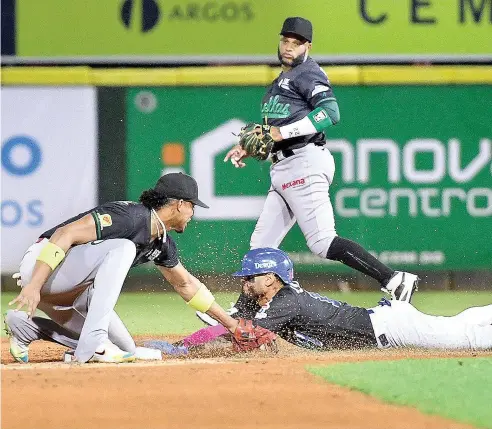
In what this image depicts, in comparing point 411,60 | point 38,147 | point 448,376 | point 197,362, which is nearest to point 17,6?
point 38,147

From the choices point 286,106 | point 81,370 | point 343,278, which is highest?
point 286,106

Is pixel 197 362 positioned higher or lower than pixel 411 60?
lower

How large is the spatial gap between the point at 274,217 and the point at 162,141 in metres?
3.62

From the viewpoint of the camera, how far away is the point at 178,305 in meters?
10.4

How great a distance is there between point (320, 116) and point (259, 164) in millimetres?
3592

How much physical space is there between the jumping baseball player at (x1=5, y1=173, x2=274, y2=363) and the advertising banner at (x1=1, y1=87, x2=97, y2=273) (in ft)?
15.2

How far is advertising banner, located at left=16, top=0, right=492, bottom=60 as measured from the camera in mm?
11820

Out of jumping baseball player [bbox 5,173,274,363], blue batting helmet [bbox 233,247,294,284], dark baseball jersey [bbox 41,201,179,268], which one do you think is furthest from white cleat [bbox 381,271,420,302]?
dark baseball jersey [bbox 41,201,179,268]

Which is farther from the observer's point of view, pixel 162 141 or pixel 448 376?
pixel 162 141

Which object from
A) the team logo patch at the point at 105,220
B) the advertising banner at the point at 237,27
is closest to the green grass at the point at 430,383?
the team logo patch at the point at 105,220

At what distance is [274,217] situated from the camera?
7.98 metres

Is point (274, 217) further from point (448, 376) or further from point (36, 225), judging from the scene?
point (36, 225)

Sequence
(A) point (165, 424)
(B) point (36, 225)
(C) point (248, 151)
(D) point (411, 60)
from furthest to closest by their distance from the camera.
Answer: (D) point (411, 60), (B) point (36, 225), (C) point (248, 151), (A) point (165, 424)

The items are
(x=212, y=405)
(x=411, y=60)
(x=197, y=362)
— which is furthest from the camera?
(x=411, y=60)
